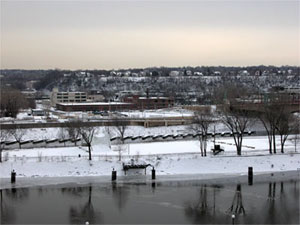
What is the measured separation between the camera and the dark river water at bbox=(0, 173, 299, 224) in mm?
20344

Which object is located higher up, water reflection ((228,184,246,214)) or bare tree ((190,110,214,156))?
bare tree ((190,110,214,156))

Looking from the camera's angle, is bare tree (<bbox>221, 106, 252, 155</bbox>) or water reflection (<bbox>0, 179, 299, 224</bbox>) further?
bare tree (<bbox>221, 106, 252, 155</bbox>)

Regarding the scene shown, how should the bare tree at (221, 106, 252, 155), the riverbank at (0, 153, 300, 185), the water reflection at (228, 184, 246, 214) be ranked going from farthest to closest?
the bare tree at (221, 106, 252, 155), the riverbank at (0, 153, 300, 185), the water reflection at (228, 184, 246, 214)

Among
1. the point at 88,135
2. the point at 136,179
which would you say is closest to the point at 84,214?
the point at 136,179

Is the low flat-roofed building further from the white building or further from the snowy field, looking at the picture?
the snowy field

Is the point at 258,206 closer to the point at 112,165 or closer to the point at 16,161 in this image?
the point at 112,165

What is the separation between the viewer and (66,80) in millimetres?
188500

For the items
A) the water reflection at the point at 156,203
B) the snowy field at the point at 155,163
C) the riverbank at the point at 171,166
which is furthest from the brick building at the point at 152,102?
the water reflection at the point at 156,203

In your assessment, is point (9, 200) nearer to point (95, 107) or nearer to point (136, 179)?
point (136, 179)

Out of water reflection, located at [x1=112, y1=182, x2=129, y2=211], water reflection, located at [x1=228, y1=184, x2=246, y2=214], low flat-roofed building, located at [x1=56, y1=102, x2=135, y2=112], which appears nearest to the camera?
water reflection, located at [x1=228, y1=184, x2=246, y2=214]

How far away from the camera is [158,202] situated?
22906mm

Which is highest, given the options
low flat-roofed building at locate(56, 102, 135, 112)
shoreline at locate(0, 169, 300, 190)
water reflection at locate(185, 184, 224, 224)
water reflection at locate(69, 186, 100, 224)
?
low flat-roofed building at locate(56, 102, 135, 112)

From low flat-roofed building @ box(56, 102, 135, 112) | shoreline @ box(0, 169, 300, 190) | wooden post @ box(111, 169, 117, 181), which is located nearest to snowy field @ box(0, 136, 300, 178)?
shoreline @ box(0, 169, 300, 190)

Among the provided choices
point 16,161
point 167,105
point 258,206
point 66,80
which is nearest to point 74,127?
point 16,161
